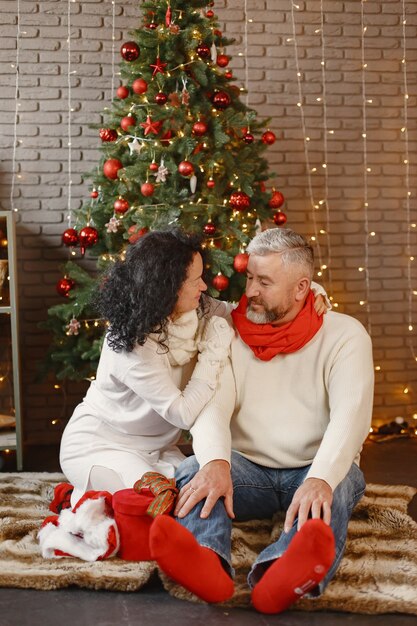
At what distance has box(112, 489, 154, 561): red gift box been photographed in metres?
2.29

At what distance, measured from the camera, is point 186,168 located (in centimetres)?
353

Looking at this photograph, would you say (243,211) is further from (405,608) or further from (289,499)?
(405,608)

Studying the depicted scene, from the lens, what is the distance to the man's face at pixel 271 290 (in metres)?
2.50

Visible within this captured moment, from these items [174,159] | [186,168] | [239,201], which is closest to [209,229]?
[239,201]

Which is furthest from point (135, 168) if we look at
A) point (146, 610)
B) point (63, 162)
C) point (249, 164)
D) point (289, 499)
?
point (146, 610)

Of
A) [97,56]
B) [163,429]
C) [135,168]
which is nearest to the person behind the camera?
[163,429]

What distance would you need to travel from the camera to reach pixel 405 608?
205 cm

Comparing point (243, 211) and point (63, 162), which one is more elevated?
point (63, 162)

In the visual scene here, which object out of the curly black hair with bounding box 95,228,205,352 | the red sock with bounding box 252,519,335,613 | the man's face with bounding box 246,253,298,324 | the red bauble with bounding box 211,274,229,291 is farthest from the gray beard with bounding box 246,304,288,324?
the red bauble with bounding box 211,274,229,291

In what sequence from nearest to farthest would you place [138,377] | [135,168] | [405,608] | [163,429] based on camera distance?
[405,608] < [138,377] < [163,429] < [135,168]

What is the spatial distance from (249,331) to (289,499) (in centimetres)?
58

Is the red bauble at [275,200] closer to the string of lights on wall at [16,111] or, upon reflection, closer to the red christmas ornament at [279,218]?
the red christmas ornament at [279,218]

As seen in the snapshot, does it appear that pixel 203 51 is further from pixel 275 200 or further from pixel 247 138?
pixel 275 200

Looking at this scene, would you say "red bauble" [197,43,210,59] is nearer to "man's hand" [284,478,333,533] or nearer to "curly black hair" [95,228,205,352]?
"curly black hair" [95,228,205,352]
